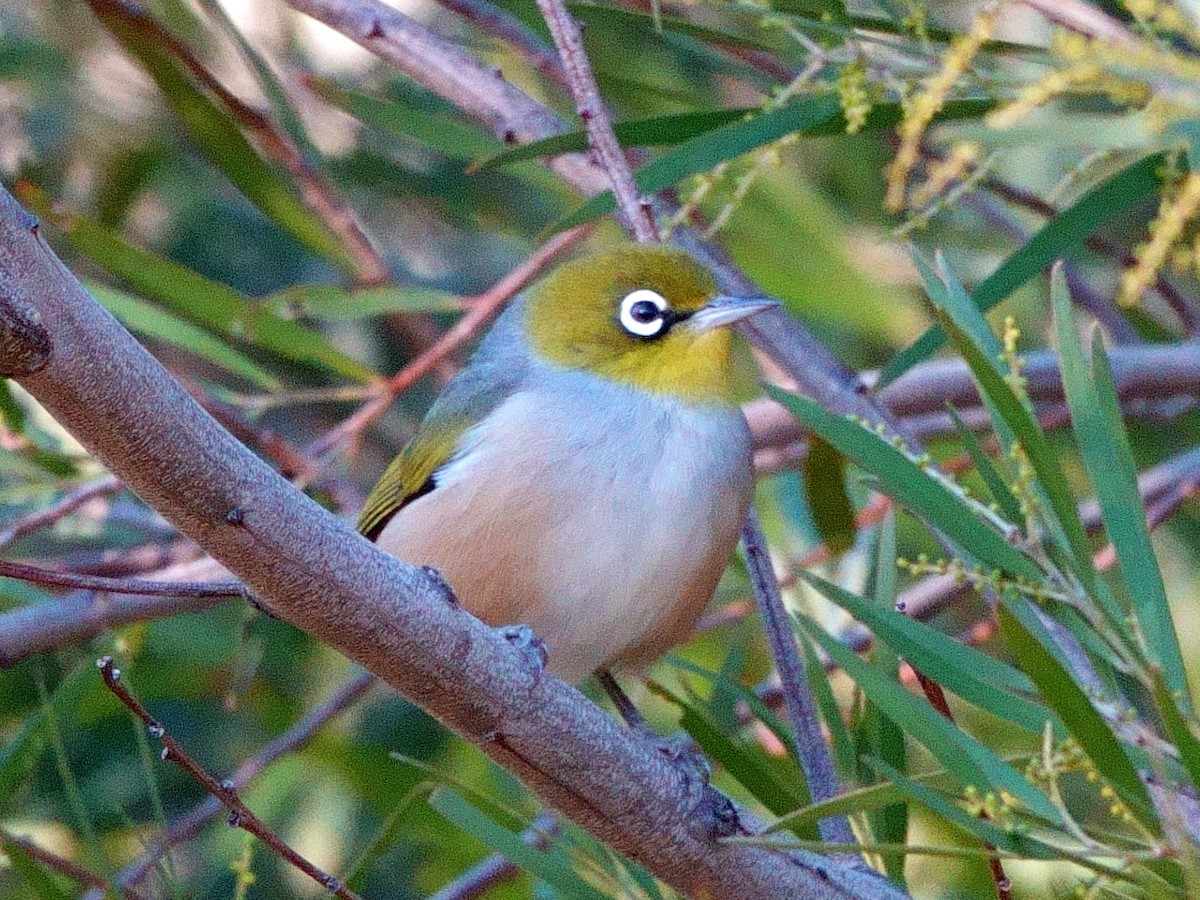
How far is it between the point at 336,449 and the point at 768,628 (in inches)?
70.7

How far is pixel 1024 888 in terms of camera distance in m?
3.65

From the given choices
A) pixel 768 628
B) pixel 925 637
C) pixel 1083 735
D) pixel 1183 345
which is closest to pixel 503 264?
pixel 1183 345

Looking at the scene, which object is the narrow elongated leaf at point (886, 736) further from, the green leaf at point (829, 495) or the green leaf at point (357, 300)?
the green leaf at point (357, 300)

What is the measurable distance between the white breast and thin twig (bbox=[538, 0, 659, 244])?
448 mm

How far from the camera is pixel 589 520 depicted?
2.76m

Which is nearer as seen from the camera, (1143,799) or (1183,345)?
(1143,799)

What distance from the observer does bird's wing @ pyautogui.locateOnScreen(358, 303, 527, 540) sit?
10.1ft

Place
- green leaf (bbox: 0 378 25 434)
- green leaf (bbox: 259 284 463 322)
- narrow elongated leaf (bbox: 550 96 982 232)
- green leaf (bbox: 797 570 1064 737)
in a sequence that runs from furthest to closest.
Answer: green leaf (bbox: 259 284 463 322) → green leaf (bbox: 0 378 25 434) → narrow elongated leaf (bbox: 550 96 982 232) → green leaf (bbox: 797 570 1064 737)

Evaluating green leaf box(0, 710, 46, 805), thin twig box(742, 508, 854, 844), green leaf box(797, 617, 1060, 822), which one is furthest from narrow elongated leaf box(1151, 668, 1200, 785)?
green leaf box(0, 710, 46, 805)

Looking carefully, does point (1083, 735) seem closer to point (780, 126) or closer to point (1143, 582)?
point (1143, 582)

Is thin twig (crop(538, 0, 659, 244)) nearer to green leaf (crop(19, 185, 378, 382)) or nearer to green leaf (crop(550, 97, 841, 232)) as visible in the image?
green leaf (crop(550, 97, 841, 232))

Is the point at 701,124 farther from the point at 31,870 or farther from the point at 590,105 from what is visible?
the point at 31,870

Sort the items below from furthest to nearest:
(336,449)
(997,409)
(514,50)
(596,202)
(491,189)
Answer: (491,189) < (336,449) < (514,50) < (596,202) < (997,409)

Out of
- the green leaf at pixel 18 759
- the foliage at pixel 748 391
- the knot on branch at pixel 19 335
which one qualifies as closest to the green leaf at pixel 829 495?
the foliage at pixel 748 391
